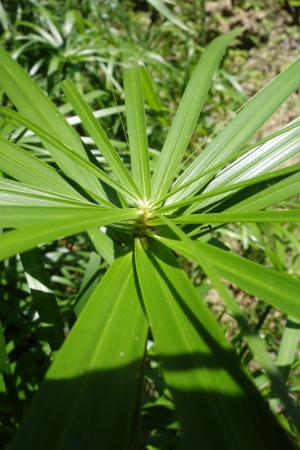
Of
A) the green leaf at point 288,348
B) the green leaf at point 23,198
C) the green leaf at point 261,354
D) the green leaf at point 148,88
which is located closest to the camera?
the green leaf at point 261,354

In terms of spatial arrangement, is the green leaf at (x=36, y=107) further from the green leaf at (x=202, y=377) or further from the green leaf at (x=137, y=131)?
the green leaf at (x=202, y=377)

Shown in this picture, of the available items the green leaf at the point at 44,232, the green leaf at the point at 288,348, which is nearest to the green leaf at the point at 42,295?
the green leaf at the point at 44,232

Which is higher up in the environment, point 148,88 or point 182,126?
point 148,88

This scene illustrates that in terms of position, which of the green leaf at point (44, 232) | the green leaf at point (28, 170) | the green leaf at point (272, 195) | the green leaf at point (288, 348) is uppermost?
the green leaf at point (28, 170)

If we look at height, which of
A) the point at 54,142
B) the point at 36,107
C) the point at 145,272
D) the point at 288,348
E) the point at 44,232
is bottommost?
the point at 288,348

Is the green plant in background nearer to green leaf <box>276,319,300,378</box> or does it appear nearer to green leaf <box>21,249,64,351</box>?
green leaf <box>21,249,64,351</box>

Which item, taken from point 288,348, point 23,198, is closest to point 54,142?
point 23,198

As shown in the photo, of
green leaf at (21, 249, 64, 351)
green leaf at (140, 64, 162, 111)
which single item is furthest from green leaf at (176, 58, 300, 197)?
green leaf at (140, 64, 162, 111)

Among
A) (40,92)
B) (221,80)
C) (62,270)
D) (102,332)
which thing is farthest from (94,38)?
(102,332)

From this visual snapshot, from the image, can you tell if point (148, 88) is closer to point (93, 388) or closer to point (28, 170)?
point (28, 170)
